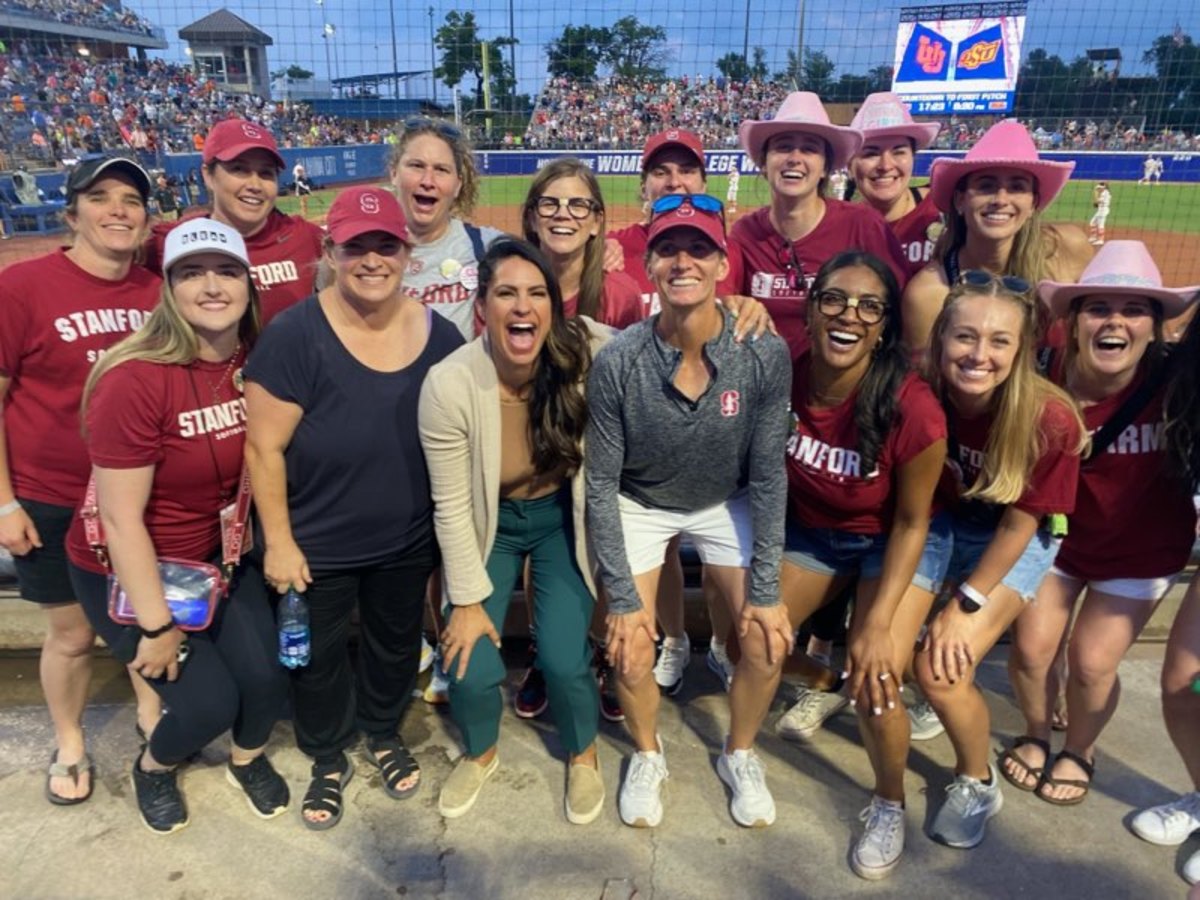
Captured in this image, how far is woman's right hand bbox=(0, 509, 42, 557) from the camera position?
2.78m

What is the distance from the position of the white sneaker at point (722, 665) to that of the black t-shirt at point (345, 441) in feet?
5.03

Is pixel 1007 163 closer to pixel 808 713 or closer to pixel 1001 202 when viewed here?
pixel 1001 202

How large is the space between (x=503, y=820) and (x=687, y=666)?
3.99 feet

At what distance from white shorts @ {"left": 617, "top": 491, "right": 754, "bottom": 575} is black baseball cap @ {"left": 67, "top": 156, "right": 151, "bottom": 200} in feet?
6.72

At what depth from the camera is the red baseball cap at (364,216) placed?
102 inches

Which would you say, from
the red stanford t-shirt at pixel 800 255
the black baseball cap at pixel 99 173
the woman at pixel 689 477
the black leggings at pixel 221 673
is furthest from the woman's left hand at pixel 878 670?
the black baseball cap at pixel 99 173

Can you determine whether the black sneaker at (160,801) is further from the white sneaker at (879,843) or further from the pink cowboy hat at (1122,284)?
the pink cowboy hat at (1122,284)

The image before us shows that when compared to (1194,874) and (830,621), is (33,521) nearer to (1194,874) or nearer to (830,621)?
(830,621)

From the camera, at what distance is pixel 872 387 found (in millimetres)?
2594

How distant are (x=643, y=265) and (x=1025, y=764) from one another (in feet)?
8.60

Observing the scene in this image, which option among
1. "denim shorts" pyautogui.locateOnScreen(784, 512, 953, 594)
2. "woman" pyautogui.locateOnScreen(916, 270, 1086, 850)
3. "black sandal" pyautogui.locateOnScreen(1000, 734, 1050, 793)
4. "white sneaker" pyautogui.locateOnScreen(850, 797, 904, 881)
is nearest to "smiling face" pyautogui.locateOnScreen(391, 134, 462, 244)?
"denim shorts" pyautogui.locateOnScreen(784, 512, 953, 594)

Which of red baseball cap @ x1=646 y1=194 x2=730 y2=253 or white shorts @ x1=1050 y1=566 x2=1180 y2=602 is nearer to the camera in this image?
red baseball cap @ x1=646 y1=194 x2=730 y2=253

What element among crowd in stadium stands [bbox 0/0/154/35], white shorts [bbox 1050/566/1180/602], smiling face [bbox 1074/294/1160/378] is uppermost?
crowd in stadium stands [bbox 0/0/154/35]

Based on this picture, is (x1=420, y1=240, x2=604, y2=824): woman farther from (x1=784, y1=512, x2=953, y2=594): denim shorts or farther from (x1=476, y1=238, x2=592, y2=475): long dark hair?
(x1=784, y1=512, x2=953, y2=594): denim shorts
